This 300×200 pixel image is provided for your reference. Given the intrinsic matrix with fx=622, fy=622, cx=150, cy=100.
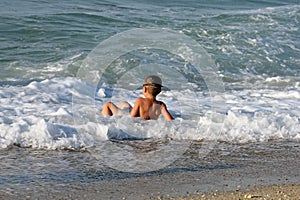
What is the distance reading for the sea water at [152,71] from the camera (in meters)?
6.85

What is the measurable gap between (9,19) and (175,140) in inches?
361

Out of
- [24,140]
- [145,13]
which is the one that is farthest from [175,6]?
[24,140]

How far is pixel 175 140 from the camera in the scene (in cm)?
668

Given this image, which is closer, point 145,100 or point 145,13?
point 145,100

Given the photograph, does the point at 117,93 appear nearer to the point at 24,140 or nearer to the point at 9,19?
the point at 24,140

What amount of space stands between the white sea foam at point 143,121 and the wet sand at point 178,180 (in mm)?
581

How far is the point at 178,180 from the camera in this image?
5.14 metres

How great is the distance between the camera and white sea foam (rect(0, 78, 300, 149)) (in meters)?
6.43

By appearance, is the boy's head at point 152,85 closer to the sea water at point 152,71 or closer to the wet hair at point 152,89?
the wet hair at point 152,89

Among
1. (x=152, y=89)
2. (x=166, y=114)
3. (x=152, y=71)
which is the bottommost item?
(x=152, y=71)

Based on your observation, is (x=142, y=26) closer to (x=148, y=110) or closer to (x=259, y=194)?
(x=148, y=110)

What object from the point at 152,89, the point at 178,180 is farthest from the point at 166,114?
the point at 178,180

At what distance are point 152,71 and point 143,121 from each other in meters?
4.20

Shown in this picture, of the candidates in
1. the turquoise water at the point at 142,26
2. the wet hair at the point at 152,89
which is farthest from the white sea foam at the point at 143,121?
the turquoise water at the point at 142,26
